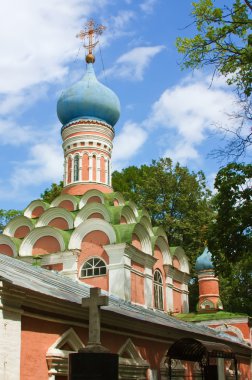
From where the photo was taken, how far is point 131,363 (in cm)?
906

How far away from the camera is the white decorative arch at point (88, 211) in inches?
743

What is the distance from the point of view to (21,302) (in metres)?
6.50

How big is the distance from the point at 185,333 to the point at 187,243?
15563 millimetres

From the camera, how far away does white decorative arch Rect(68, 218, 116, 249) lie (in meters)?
17.8

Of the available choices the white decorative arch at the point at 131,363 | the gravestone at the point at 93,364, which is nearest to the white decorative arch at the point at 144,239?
the white decorative arch at the point at 131,363

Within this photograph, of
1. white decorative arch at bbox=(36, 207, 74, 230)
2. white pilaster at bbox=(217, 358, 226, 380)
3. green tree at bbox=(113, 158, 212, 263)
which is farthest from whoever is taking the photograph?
green tree at bbox=(113, 158, 212, 263)

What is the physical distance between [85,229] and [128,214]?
7.10 ft

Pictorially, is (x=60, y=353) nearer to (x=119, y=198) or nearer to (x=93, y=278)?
(x=93, y=278)

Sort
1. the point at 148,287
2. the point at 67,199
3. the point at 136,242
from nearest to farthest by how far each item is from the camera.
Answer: the point at 148,287
the point at 136,242
the point at 67,199

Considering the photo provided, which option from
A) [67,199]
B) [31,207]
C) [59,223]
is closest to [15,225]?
[31,207]

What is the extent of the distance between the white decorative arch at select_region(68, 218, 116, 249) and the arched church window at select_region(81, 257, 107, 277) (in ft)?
2.26

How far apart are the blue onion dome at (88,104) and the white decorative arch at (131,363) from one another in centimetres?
1410

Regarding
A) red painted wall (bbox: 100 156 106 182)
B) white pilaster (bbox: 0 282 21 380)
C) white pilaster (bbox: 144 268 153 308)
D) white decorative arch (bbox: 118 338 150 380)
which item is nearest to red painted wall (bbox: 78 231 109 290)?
white pilaster (bbox: 144 268 153 308)

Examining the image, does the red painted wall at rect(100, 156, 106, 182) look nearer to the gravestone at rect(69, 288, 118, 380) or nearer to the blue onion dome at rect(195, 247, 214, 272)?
the blue onion dome at rect(195, 247, 214, 272)
